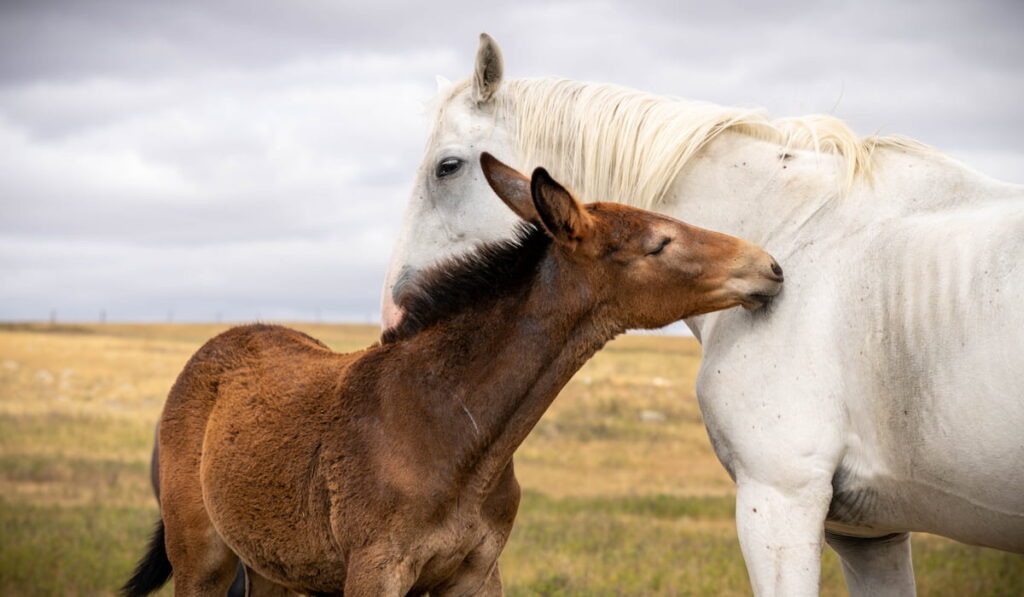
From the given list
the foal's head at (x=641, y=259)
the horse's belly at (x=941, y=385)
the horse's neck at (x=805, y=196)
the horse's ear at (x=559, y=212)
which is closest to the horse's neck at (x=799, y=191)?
the horse's neck at (x=805, y=196)

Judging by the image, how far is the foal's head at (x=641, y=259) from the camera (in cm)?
379

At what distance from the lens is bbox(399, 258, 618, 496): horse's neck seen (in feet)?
12.8

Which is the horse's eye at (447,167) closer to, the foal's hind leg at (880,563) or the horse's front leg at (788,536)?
the horse's front leg at (788,536)

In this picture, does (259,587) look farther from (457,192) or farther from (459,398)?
(457,192)

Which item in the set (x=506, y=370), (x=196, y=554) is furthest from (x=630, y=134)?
(x=196, y=554)

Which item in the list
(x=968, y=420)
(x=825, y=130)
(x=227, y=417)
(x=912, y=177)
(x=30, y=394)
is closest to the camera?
(x=968, y=420)

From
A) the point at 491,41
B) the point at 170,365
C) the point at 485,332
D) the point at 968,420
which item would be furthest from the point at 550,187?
the point at 170,365

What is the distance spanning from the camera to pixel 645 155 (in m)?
4.40

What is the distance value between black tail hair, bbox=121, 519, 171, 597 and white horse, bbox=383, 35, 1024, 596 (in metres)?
3.34

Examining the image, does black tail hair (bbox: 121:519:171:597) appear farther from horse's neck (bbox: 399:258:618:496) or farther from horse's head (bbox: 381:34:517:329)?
horse's neck (bbox: 399:258:618:496)

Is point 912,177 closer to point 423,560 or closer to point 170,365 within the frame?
point 423,560

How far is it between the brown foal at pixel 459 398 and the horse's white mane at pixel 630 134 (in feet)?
1.55

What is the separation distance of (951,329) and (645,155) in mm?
1562

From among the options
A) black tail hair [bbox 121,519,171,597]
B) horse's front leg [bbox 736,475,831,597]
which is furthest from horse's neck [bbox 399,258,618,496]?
black tail hair [bbox 121,519,171,597]
